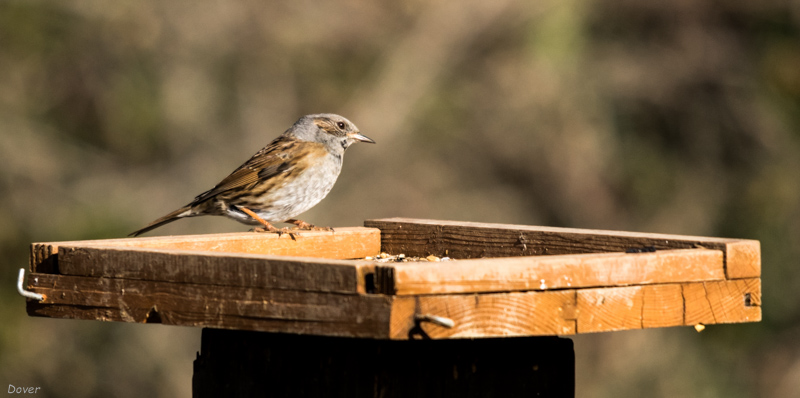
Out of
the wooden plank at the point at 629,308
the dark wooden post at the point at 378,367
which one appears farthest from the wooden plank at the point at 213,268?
the wooden plank at the point at 629,308

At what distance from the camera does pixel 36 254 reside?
3.83 meters

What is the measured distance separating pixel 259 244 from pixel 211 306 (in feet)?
4.19

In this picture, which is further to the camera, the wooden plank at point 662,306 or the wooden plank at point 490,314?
the wooden plank at point 662,306

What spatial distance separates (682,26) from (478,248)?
7.75 meters

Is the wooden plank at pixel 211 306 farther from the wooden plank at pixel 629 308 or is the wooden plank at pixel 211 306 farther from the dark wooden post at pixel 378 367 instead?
the wooden plank at pixel 629 308

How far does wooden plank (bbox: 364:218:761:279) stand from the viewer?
382cm

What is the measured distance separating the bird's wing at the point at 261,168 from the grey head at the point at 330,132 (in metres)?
0.20

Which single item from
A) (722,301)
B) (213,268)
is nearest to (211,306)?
(213,268)

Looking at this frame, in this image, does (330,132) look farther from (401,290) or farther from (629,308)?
(401,290)

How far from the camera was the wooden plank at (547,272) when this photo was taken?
3.02m

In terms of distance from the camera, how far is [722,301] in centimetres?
370

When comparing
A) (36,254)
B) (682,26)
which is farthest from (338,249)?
(682,26)

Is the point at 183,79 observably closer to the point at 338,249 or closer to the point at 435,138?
the point at 435,138

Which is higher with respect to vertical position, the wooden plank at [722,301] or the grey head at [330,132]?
the grey head at [330,132]
